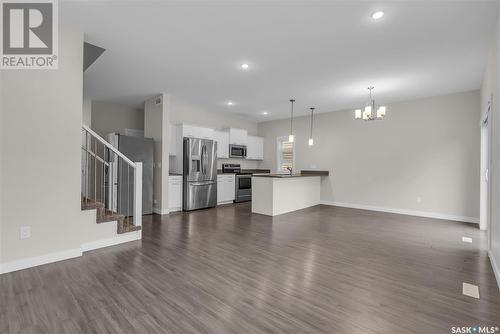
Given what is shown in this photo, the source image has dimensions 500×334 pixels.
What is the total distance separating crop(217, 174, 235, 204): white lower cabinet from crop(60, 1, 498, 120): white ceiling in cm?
264

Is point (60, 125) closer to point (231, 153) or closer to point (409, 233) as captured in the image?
point (231, 153)

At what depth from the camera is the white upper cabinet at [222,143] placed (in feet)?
23.9

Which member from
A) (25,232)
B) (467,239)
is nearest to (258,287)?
(25,232)

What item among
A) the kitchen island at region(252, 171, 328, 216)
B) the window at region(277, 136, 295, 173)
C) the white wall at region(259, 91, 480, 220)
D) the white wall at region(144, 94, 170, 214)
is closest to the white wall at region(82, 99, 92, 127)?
the white wall at region(144, 94, 170, 214)

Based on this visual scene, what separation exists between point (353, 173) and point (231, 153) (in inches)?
143

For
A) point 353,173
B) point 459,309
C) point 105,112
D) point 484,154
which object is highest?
point 105,112

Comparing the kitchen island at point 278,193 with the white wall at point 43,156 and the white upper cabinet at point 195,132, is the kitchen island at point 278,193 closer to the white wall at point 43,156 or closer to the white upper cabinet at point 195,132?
the white upper cabinet at point 195,132

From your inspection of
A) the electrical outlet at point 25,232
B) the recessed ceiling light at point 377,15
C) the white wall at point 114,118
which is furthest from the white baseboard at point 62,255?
the recessed ceiling light at point 377,15

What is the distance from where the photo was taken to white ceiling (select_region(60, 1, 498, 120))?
2492 millimetres

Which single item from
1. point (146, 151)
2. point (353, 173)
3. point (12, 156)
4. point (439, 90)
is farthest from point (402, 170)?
point (12, 156)

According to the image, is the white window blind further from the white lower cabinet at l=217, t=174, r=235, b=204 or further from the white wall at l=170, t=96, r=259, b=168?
the white lower cabinet at l=217, t=174, r=235, b=204

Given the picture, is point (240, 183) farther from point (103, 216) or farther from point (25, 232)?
point (25, 232)

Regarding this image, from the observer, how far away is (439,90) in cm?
506

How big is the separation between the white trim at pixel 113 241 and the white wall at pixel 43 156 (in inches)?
8.6
